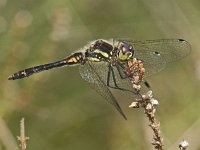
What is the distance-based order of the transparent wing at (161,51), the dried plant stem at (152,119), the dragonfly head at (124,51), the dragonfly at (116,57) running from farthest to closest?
the transparent wing at (161,51) → the dragonfly at (116,57) → the dragonfly head at (124,51) → the dried plant stem at (152,119)

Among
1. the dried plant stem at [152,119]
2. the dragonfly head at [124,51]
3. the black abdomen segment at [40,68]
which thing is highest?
the black abdomen segment at [40,68]

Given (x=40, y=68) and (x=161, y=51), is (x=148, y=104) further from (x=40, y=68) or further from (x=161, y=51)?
(x=40, y=68)

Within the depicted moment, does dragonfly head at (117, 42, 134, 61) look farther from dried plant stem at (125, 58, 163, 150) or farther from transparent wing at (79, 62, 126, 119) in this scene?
dried plant stem at (125, 58, 163, 150)

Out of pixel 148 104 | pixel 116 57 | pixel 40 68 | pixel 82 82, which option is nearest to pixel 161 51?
pixel 116 57

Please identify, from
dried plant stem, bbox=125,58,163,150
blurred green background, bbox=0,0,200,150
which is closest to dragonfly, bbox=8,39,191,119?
blurred green background, bbox=0,0,200,150

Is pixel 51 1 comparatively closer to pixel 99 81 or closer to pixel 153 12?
pixel 153 12

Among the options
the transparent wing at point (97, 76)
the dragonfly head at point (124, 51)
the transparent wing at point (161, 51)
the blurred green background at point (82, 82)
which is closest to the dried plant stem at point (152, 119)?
the dragonfly head at point (124, 51)

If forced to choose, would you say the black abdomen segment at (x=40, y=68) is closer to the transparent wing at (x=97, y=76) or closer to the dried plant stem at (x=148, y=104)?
the transparent wing at (x=97, y=76)
